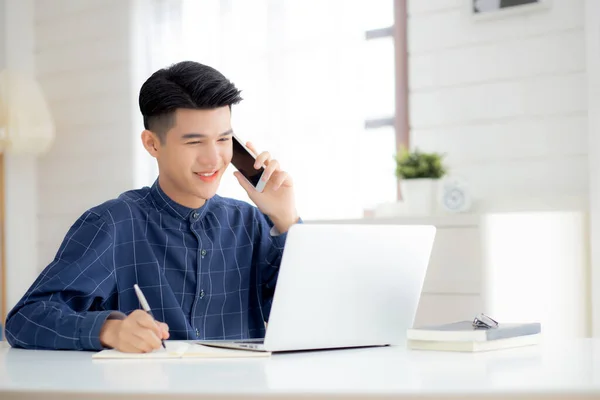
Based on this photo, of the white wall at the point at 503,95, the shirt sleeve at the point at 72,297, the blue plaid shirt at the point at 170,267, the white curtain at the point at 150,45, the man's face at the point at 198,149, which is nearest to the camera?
the shirt sleeve at the point at 72,297

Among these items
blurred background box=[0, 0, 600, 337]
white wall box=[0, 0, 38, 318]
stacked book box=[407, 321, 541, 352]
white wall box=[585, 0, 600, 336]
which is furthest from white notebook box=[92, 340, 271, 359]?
white wall box=[0, 0, 38, 318]

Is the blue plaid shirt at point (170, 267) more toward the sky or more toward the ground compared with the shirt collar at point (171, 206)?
more toward the ground

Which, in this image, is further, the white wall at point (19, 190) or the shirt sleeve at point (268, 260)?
the white wall at point (19, 190)

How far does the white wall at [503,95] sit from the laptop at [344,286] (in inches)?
67.8

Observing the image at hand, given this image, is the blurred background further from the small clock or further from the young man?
the young man

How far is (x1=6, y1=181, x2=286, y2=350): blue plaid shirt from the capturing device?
1.56 m

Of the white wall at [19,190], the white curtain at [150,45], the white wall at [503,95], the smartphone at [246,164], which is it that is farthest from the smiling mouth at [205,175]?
the white wall at [19,190]

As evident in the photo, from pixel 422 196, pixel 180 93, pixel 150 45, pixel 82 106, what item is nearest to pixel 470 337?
pixel 180 93

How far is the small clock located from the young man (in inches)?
49.7

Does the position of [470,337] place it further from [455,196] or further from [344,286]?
[455,196]

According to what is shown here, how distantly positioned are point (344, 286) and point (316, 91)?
2.40m

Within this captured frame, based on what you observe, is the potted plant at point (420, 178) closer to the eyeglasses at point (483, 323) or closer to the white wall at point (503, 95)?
the white wall at point (503, 95)

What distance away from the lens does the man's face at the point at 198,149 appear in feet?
5.56

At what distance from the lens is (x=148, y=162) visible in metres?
4.18
